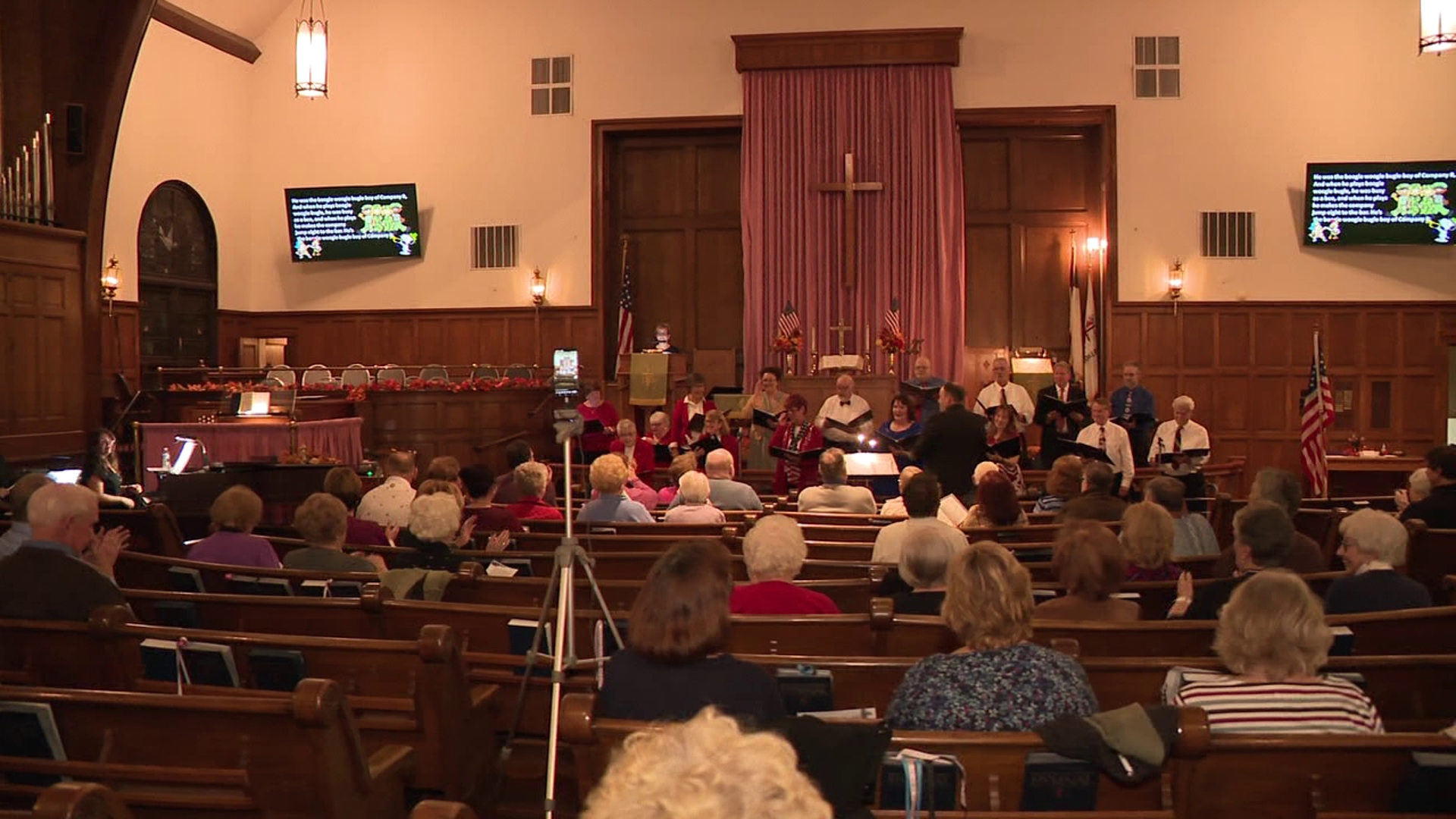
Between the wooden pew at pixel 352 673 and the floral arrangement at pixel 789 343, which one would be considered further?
the floral arrangement at pixel 789 343

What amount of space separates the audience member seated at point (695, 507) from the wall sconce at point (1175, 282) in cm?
998

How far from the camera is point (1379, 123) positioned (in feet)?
50.3

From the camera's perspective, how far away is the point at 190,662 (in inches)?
146

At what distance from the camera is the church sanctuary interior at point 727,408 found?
2.91 metres

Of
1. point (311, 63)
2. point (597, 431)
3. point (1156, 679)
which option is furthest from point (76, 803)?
point (311, 63)

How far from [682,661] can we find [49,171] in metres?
10.00

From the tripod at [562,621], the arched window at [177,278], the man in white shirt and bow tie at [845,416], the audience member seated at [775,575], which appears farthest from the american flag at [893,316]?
the tripod at [562,621]

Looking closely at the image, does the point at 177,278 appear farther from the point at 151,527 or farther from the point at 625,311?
the point at 151,527

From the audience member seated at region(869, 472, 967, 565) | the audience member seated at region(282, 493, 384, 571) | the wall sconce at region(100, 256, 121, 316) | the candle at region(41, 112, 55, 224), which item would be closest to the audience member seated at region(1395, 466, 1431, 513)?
the audience member seated at region(869, 472, 967, 565)

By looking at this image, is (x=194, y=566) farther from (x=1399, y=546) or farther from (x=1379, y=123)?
(x=1379, y=123)

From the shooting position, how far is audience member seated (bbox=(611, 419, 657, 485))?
36.8 ft

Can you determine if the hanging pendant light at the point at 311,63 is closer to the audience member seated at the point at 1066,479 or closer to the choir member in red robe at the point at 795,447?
the choir member in red robe at the point at 795,447

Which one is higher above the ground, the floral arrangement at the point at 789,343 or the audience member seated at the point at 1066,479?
the floral arrangement at the point at 789,343

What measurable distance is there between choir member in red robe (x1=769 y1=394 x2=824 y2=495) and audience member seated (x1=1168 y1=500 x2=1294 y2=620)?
21.3 feet
